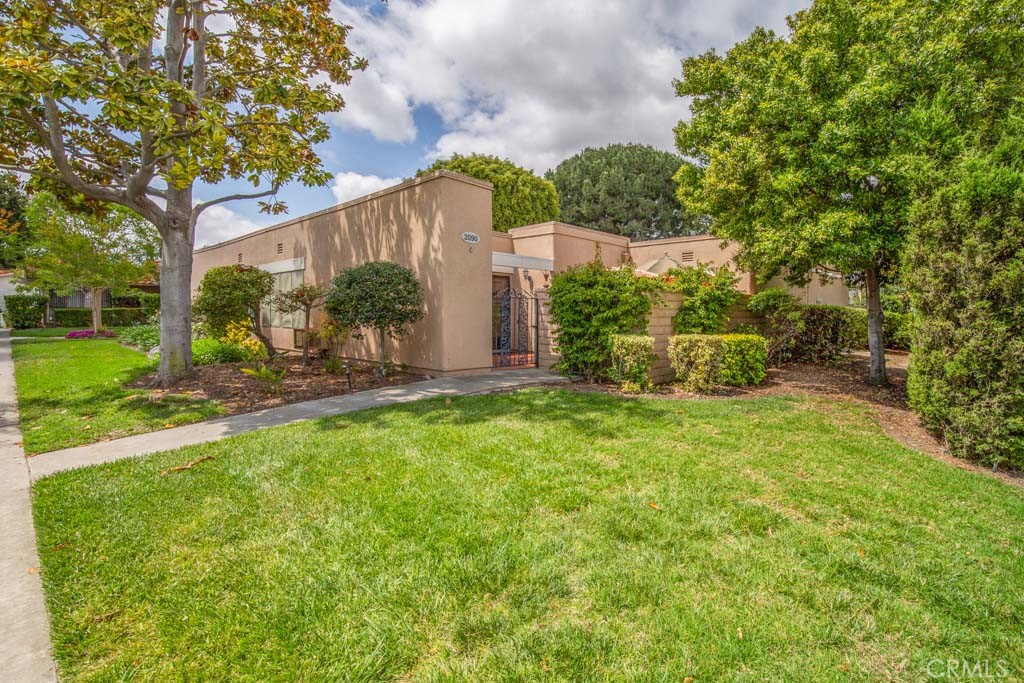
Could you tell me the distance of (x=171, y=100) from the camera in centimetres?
701

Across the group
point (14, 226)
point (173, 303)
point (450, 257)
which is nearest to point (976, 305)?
point (450, 257)

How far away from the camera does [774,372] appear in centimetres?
989

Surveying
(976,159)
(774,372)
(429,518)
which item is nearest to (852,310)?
(774,372)

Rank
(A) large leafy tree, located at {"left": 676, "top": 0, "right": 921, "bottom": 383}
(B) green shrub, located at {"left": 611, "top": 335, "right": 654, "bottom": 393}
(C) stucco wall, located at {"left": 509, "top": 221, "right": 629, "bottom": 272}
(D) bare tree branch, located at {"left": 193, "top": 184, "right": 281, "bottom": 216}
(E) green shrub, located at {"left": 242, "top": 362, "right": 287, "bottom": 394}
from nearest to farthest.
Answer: (A) large leafy tree, located at {"left": 676, "top": 0, "right": 921, "bottom": 383}
(B) green shrub, located at {"left": 611, "top": 335, "right": 654, "bottom": 393}
(E) green shrub, located at {"left": 242, "top": 362, "right": 287, "bottom": 394}
(D) bare tree branch, located at {"left": 193, "top": 184, "right": 281, "bottom": 216}
(C) stucco wall, located at {"left": 509, "top": 221, "right": 629, "bottom": 272}

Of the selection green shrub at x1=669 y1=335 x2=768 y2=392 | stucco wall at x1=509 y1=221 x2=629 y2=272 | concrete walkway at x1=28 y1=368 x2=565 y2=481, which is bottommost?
concrete walkway at x1=28 y1=368 x2=565 y2=481

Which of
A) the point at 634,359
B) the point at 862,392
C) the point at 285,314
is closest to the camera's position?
the point at 634,359

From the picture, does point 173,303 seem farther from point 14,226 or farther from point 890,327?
point 890,327

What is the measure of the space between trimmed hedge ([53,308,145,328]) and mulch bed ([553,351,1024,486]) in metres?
29.1

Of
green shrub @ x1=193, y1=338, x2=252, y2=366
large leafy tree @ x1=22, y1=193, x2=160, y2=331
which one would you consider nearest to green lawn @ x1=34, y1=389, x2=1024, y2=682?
green shrub @ x1=193, y1=338, x2=252, y2=366

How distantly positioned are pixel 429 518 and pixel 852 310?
14.7 m

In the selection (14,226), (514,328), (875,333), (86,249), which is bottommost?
(875,333)

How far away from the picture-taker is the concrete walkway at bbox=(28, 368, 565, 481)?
4605 mm

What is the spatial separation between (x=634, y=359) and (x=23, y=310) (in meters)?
32.2

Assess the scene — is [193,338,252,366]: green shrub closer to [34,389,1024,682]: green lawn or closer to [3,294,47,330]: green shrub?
[34,389,1024,682]: green lawn
